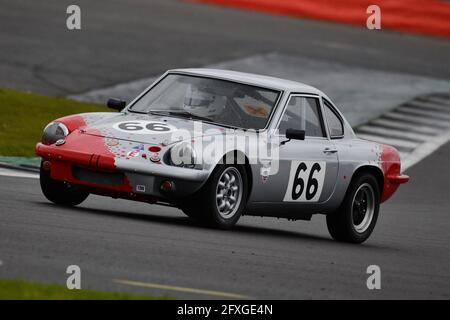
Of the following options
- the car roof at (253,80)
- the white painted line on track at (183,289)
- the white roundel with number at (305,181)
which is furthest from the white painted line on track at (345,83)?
the white painted line on track at (183,289)

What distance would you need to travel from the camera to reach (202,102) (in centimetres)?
1145

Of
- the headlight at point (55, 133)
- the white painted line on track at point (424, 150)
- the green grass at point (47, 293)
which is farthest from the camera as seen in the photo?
the white painted line on track at point (424, 150)

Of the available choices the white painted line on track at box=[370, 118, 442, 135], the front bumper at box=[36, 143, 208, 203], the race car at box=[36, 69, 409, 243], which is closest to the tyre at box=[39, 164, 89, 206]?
the race car at box=[36, 69, 409, 243]

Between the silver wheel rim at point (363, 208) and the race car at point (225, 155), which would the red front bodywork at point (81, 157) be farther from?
the silver wheel rim at point (363, 208)

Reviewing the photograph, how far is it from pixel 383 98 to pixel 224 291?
53.4ft

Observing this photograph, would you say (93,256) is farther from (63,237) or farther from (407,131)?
(407,131)

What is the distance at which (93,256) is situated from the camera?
8.56 m

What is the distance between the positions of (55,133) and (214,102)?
4.85ft

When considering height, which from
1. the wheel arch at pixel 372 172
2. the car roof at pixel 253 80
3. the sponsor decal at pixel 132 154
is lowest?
the wheel arch at pixel 372 172

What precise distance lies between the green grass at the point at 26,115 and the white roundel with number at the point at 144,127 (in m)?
4.63

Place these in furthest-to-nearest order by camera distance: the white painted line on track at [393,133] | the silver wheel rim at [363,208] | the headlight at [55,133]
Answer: the white painted line on track at [393,133]
the silver wheel rim at [363,208]
the headlight at [55,133]

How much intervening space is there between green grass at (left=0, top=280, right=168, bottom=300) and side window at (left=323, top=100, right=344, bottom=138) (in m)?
5.15

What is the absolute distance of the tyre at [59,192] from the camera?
11.0 m

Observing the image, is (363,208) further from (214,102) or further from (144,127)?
(144,127)
